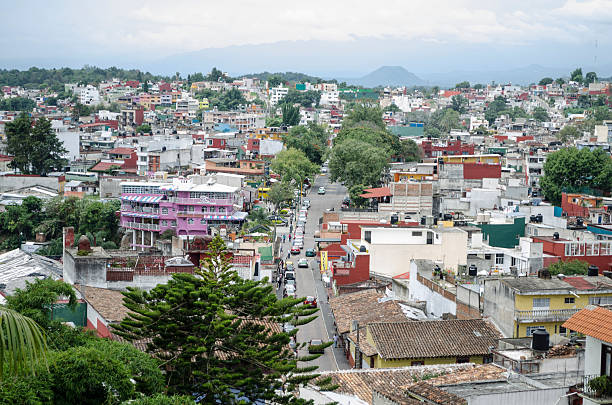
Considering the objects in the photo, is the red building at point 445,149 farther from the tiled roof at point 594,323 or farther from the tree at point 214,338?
the tiled roof at point 594,323

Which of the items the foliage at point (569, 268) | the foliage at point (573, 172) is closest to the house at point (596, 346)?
the foliage at point (569, 268)

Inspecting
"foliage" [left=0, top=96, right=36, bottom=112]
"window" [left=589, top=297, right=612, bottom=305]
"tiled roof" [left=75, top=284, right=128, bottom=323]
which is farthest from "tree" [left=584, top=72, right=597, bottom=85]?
"tiled roof" [left=75, top=284, right=128, bottom=323]

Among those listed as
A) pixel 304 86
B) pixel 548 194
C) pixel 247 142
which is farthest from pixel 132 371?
pixel 304 86

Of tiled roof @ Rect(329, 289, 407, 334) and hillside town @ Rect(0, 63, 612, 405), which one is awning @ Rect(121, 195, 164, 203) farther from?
tiled roof @ Rect(329, 289, 407, 334)

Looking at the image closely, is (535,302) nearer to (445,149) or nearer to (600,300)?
(600,300)

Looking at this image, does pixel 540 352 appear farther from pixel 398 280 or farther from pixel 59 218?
pixel 59 218

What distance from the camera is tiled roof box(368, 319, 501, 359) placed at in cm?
2477

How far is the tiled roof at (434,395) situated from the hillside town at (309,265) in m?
0.04

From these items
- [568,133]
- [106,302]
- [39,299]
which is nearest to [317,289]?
[106,302]

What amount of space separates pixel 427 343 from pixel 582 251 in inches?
604

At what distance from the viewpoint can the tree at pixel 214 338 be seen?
1592 cm

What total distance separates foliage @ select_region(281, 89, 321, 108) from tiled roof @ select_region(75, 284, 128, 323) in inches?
6027

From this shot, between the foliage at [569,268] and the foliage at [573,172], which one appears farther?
the foliage at [573,172]

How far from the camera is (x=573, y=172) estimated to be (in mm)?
66750
